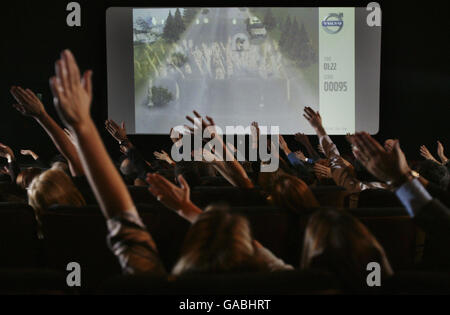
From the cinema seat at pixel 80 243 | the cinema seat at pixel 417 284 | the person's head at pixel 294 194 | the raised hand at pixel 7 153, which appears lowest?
the cinema seat at pixel 80 243

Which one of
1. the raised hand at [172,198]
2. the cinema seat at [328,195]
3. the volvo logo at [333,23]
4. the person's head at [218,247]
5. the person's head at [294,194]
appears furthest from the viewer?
the volvo logo at [333,23]

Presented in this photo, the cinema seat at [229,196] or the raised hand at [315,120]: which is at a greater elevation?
the raised hand at [315,120]

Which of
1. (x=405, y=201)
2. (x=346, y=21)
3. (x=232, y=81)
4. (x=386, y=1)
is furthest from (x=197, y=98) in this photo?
(x=405, y=201)

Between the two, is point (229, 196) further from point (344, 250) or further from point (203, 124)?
point (344, 250)

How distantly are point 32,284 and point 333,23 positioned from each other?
23.9 ft

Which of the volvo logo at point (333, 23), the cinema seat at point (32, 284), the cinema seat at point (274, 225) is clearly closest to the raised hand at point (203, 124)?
the cinema seat at point (274, 225)

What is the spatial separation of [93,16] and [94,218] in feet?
22.1

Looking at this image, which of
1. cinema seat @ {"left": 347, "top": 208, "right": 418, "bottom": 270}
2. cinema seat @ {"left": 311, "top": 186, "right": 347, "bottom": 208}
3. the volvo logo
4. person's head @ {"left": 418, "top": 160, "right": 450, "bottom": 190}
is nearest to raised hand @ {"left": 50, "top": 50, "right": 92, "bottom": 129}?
cinema seat @ {"left": 347, "top": 208, "right": 418, "bottom": 270}

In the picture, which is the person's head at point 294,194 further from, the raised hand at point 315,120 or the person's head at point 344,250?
the raised hand at point 315,120

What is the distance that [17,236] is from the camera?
5.91ft

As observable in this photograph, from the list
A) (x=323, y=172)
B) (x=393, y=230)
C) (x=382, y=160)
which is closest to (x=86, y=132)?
(x=382, y=160)

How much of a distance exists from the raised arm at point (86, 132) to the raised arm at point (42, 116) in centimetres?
76

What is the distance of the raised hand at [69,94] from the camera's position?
0.95 m

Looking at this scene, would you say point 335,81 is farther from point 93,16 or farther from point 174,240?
point 174,240
